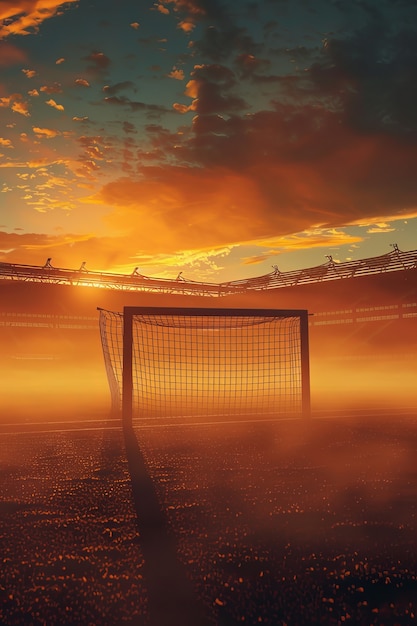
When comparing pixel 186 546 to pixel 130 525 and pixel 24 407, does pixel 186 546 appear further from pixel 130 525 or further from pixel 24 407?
pixel 24 407

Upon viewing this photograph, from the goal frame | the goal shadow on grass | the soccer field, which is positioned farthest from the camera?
the goal frame

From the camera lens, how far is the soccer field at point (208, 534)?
7.82 ft

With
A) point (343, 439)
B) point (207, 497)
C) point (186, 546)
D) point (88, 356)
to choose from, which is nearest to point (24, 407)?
point (343, 439)

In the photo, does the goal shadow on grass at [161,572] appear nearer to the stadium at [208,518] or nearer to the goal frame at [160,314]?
the stadium at [208,518]

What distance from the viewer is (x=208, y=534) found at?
11.0 feet

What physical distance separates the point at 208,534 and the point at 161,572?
0.66 metres

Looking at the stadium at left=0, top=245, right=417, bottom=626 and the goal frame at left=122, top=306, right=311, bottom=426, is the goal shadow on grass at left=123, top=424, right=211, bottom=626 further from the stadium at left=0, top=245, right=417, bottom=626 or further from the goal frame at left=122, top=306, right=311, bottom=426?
the goal frame at left=122, top=306, right=311, bottom=426

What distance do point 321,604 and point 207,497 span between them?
1.93 metres

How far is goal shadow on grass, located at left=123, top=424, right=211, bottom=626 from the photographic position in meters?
2.27

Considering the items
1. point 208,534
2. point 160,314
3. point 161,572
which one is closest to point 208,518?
point 208,534

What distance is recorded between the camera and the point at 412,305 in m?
27.7

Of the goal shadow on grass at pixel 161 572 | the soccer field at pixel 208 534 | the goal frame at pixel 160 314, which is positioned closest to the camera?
the goal shadow on grass at pixel 161 572

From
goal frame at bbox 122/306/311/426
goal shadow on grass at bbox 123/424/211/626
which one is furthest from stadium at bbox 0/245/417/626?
goal frame at bbox 122/306/311/426

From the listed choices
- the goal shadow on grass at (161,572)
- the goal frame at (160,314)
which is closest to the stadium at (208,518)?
the goal shadow on grass at (161,572)
